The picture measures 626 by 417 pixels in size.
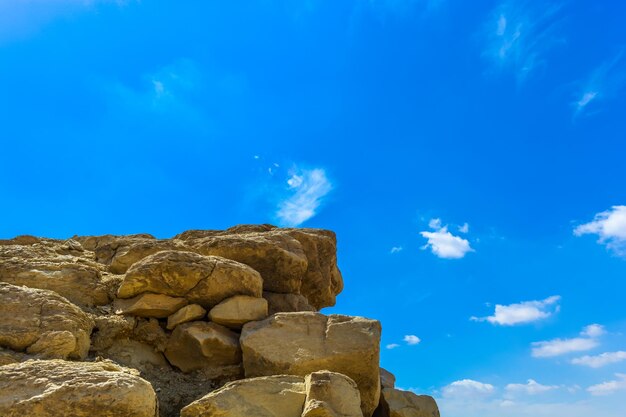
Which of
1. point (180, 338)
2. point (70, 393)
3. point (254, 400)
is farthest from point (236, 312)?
point (70, 393)

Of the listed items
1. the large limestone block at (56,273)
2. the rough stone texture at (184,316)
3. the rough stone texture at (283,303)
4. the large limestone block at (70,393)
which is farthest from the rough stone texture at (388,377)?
the large limestone block at (70,393)

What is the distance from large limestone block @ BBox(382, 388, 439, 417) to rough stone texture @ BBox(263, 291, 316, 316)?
2255 millimetres

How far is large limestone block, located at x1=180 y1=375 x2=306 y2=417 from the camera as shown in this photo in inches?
264

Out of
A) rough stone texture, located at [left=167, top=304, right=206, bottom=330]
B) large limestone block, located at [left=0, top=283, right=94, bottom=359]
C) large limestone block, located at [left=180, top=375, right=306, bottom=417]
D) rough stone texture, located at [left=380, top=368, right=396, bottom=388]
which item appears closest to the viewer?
large limestone block, located at [left=180, top=375, right=306, bottom=417]

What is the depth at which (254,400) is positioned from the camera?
6918mm

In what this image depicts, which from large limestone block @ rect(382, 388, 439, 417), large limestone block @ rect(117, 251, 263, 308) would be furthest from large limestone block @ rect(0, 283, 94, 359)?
large limestone block @ rect(382, 388, 439, 417)

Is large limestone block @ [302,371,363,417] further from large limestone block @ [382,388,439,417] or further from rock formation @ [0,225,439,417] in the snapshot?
large limestone block @ [382,388,439,417]

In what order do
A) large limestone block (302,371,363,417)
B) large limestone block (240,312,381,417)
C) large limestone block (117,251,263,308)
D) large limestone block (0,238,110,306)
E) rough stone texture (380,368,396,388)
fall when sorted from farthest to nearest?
1. rough stone texture (380,368,396,388)
2. large limestone block (0,238,110,306)
3. large limestone block (117,251,263,308)
4. large limestone block (240,312,381,417)
5. large limestone block (302,371,363,417)

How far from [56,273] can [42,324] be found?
239 centimetres

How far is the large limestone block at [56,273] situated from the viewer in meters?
9.60

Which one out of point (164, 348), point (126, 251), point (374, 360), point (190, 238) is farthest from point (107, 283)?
point (374, 360)

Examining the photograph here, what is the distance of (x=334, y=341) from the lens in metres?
8.57

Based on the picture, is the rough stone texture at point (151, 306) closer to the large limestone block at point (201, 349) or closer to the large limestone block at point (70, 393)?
the large limestone block at point (201, 349)

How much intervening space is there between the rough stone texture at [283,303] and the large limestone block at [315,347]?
140cm
